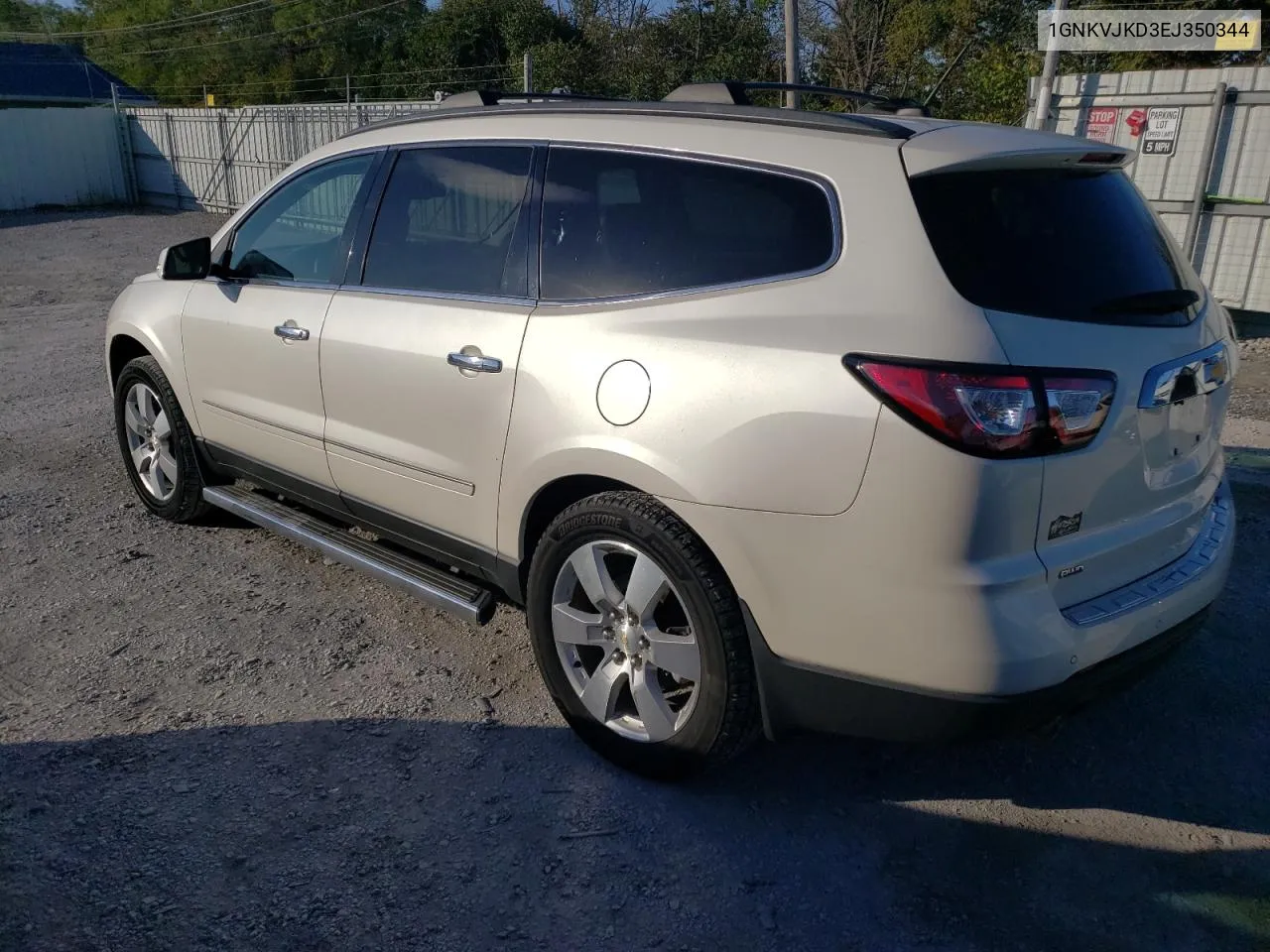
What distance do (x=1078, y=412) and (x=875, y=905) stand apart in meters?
1.33

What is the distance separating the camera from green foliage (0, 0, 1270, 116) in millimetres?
18359

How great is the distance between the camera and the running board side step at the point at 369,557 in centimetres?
362

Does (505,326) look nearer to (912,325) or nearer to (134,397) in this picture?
(912,325)

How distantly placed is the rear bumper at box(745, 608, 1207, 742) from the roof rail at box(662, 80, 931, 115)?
167 cm

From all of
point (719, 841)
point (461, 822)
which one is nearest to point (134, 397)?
point (461, 822)

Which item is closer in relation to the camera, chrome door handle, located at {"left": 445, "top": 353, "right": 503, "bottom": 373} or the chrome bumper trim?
the chrome bumper trim

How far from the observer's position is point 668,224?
10.2ft

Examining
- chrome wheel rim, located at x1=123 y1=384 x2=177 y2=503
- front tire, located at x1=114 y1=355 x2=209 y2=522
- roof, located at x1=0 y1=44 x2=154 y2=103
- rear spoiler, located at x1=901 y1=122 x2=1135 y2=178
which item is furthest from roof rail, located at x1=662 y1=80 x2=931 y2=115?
roof, located at x1=0 y1=44 x2=154 y2=103

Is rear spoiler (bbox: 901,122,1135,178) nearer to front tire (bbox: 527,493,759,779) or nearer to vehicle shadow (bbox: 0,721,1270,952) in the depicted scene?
front tire (bbox: 527,493,759,779)

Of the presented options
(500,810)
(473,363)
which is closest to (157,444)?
(473,363)

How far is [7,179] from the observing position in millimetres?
23766

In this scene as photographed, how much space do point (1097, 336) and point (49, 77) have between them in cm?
5276

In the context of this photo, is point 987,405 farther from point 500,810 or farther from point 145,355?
point 145,355

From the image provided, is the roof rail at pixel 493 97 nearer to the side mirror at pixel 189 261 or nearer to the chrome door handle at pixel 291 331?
the chrome door handle at pixel 291 331
